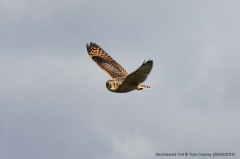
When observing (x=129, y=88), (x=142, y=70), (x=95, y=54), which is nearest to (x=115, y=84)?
(x=129, y=88)

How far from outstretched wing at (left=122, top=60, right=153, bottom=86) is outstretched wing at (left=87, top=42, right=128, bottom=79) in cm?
323

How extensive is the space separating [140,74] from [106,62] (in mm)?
5937

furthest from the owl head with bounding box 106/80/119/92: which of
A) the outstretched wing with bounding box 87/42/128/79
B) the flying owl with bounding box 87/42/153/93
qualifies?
the outstretched wing with bounding box 87/42/128/79

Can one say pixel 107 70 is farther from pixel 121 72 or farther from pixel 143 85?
pixel 143 85

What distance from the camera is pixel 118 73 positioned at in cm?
2116

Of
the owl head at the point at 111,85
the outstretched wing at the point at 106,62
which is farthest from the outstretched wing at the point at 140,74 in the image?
the outstretched wing at the point at 106,62

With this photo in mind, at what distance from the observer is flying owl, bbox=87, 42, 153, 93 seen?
16281 millimetres

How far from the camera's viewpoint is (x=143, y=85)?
18.6 meters

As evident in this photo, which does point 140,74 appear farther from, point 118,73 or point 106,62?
point 106,62

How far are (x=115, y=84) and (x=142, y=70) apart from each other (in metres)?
2.24

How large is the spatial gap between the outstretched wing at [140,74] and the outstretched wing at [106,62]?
127 inches

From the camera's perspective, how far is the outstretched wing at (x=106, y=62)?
21156 millimetres

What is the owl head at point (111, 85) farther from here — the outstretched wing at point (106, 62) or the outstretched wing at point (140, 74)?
the outstretched wing at point (106, 62)

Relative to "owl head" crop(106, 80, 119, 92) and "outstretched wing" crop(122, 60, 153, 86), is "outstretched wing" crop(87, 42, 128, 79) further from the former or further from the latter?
"outstretched wing" crop(122, 60, 153, 86)
